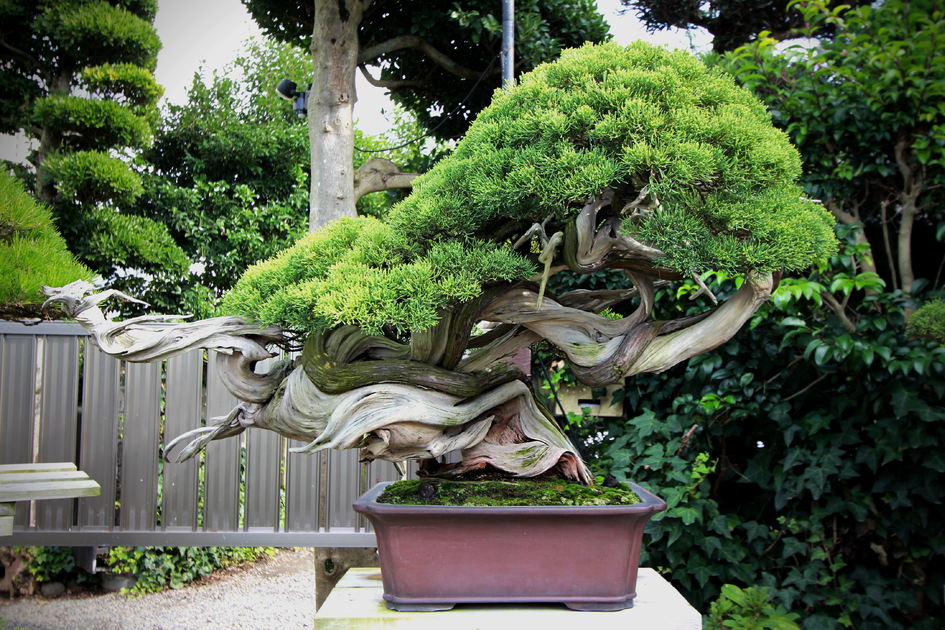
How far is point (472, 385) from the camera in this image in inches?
42.1

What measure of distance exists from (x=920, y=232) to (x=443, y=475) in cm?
185

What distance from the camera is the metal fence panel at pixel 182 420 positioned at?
93.8 inches

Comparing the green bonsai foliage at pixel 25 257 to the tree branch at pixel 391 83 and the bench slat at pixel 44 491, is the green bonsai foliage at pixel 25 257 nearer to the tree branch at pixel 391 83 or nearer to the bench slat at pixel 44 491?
the bench slat at pixel 44 491

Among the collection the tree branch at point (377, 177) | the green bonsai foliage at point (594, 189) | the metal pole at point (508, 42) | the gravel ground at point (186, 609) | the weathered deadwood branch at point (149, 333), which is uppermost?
the metal pole at point (508, 42)

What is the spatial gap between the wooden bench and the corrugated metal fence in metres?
0.80

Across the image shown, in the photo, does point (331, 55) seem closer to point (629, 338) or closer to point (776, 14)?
point (629, 338)

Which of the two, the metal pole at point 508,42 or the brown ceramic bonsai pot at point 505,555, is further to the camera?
the metal pole at point 508,42

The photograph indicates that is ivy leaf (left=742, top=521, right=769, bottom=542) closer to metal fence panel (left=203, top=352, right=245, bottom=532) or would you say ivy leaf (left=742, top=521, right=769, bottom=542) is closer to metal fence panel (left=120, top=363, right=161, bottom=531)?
metal fence panel (left=203, top=352, right=245, bottom=532)

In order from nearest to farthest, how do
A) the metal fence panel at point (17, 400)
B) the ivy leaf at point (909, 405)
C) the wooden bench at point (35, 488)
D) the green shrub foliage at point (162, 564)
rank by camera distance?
the wooden bench at point (35, 488) → the ivy leaf at point (909, 405) → the metal fence panel at point (17, 400) → the green shrub foliage at point (162, 564)

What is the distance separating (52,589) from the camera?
9.60ft

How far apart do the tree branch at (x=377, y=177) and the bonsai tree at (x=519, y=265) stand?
70.0 inches

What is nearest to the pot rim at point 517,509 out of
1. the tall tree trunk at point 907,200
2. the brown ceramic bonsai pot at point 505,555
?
the brown ceramic bonsai pot at point 505,555

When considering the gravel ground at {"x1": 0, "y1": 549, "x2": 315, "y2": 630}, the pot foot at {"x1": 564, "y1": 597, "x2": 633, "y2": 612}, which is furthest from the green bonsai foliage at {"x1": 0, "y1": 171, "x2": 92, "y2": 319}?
the gravel ground at {"x1": 0, "y1": 549, "x2": 315, "y2": 630}

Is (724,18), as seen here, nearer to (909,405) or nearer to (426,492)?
(909,405)
